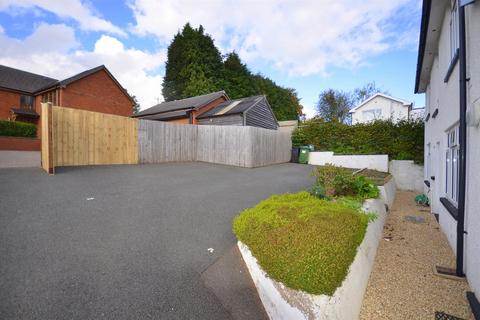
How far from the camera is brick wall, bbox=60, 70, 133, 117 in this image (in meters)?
19.1

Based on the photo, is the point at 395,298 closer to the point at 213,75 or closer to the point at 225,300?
the point at 225,300

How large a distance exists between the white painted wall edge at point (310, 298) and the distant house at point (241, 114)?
1487cm

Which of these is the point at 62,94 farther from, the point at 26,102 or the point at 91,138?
the point at 91,138

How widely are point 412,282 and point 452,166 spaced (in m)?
2.96

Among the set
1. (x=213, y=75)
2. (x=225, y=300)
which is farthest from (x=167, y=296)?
(x=213, y=75)

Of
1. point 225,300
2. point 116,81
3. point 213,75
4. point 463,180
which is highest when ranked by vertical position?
point 213,75

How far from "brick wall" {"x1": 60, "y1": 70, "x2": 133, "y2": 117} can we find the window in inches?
286

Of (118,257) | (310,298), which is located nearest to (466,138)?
(310,298)

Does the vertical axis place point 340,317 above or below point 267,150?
below

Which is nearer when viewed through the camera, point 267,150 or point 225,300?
point 225,300

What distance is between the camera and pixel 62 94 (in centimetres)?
1855

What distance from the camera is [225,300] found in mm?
2385

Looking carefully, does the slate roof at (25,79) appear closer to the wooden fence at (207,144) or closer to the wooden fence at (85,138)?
the wooden fence at (207,144)

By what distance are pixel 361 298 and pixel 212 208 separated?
3.23 m
